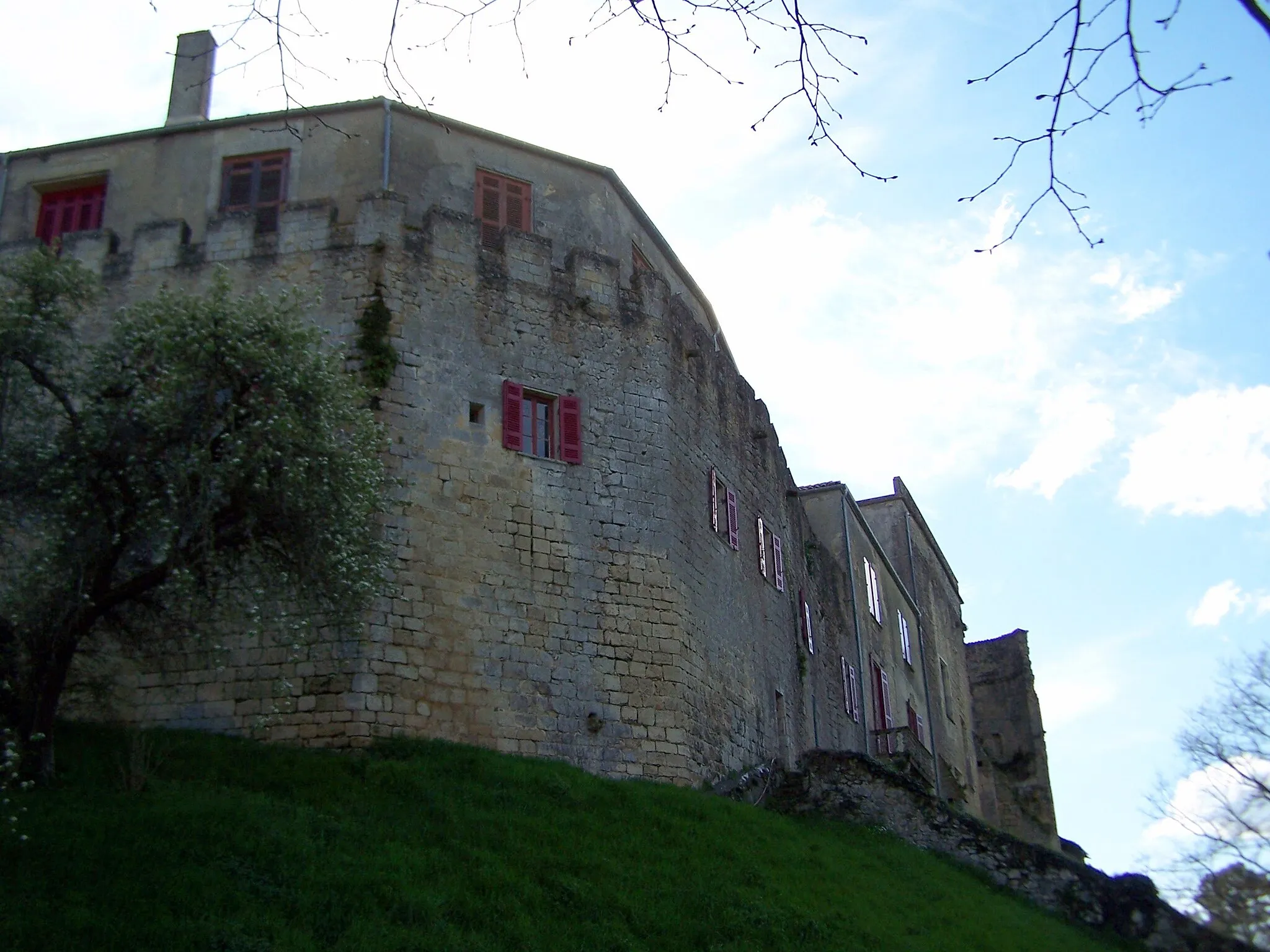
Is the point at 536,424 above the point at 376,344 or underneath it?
underneath

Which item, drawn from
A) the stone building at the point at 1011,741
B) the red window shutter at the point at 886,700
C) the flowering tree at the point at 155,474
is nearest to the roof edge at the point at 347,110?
the flowering tree at the point at 155,474

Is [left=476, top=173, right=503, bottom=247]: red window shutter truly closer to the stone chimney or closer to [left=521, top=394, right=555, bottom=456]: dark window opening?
[left=521, top=394, right=555, bottom=456]: dark window opening

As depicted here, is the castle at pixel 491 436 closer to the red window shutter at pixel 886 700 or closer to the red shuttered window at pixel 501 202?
the red shuttered window at pixel 501 202

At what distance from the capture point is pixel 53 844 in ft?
41.8

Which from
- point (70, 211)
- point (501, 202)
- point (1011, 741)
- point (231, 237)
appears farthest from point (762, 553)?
point (1011, 741)

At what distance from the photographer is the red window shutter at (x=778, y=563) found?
2616 cm

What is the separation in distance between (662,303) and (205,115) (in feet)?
27.2

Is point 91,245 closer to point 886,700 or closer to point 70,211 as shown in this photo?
point 70,211

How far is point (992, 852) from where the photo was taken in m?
21.7

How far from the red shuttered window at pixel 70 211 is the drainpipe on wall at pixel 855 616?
17815mm

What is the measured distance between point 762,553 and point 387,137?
9.71 metres

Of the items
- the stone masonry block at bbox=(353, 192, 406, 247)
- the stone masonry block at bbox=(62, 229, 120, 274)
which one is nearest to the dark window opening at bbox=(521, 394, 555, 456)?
the stone masonry block at bbox=(353, 192, 406, 247)

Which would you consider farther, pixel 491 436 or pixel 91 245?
pixel 91 245

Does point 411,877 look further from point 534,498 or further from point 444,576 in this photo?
point 534,498
